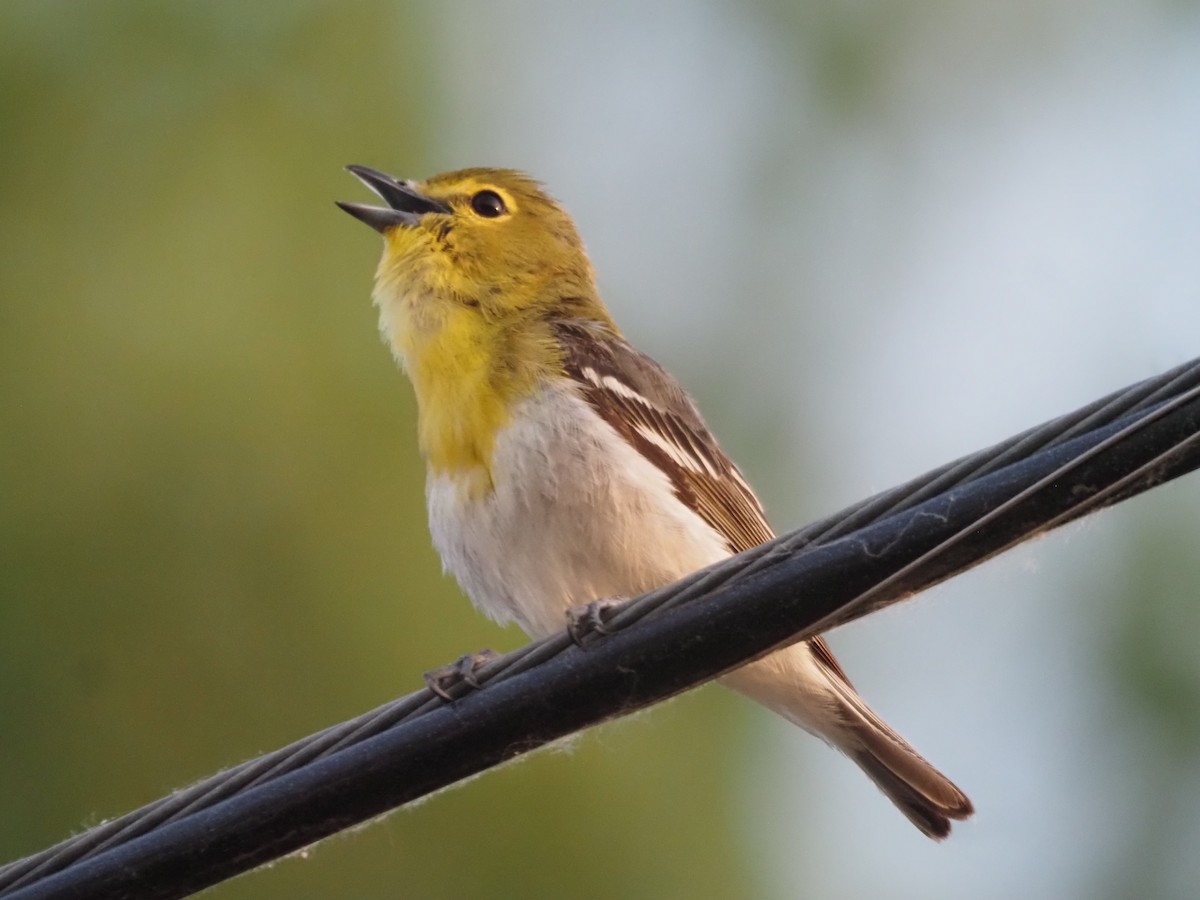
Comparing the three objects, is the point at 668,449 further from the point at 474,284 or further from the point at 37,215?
the point at 37,215

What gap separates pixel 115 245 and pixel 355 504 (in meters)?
2.81

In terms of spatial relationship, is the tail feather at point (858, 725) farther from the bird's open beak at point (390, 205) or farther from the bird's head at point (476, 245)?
the bird's open beak at point (390, 205)

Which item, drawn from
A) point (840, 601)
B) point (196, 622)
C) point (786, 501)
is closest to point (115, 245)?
point (196, 622)

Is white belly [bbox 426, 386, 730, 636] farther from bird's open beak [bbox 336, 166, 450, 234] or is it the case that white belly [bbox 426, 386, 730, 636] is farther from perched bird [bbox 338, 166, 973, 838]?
bird's open beak [bbox 336, 166, 450, 234]

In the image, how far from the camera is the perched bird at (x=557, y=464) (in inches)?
168

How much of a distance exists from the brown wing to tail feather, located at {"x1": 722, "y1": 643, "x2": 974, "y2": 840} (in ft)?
0.22

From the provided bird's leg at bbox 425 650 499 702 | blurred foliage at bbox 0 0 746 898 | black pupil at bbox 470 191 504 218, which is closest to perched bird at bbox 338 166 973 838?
black pupil at bbox 470 191 504 218

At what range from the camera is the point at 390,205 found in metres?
5.58

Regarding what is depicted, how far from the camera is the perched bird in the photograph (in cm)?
426

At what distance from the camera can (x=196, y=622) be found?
7.73m

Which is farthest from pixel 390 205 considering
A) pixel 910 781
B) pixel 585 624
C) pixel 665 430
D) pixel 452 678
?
pixel 585 624

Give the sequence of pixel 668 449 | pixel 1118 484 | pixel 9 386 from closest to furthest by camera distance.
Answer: pixel 1118 484 < pixel 668 449 < pixel 9 386

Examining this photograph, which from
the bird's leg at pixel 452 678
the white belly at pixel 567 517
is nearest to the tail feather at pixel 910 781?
the white belly at pixel 567 517

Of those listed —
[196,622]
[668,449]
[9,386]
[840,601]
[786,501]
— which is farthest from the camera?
[786,501]
